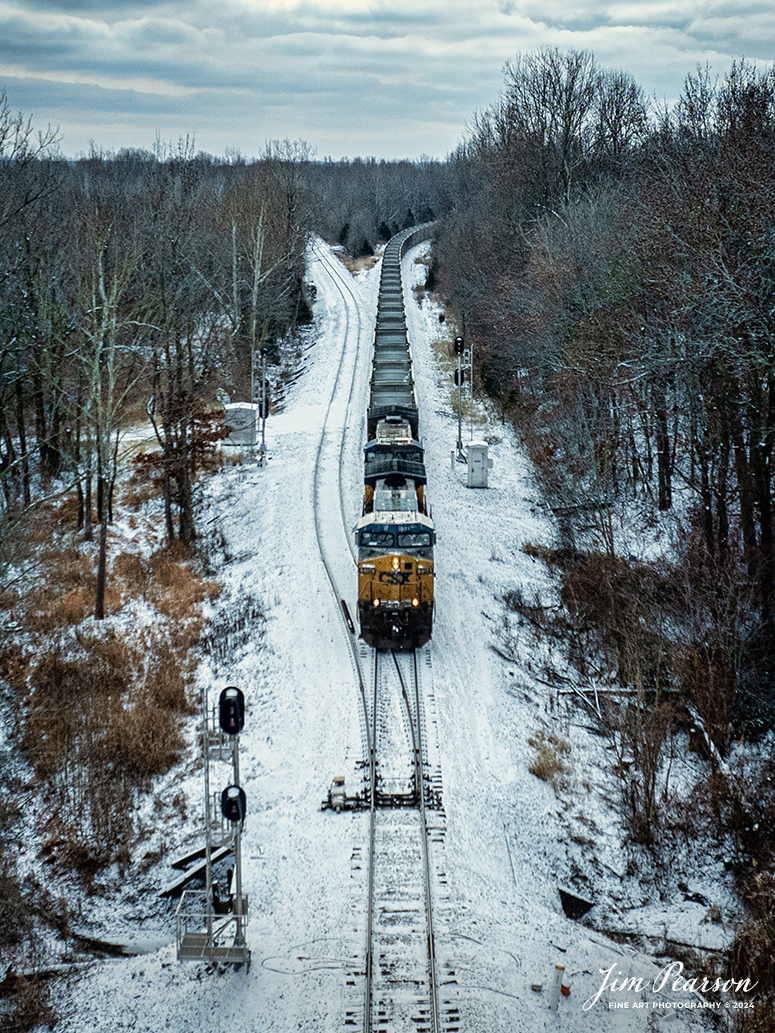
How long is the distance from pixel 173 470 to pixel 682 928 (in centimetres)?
2322

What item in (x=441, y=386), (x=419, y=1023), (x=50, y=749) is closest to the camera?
(x=419, y=1023)

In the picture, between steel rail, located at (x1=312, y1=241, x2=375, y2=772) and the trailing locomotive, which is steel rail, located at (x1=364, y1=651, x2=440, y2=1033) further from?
the trailing locomotive

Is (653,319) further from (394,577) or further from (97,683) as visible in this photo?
(97,683)

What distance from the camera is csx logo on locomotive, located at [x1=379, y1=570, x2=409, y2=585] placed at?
2038 centimetres

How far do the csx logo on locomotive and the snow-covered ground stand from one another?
→ 7.29 ft

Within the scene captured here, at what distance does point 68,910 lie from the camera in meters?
14.1

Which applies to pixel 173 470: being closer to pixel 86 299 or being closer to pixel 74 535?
pixel 74 535

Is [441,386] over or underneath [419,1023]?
over

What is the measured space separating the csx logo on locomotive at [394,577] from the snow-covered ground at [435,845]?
7.29 ft

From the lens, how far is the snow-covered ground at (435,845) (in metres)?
11.8

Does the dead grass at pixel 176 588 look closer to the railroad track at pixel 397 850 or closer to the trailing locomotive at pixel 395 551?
the railroad track at pixel 397 850

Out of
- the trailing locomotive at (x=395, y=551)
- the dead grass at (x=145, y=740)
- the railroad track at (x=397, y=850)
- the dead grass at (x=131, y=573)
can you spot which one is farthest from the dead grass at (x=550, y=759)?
the dead grass at (x=131, y=573)

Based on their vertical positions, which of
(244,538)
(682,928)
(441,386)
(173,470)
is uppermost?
(441,386)

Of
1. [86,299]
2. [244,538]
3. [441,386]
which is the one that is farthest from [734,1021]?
[441,386]
